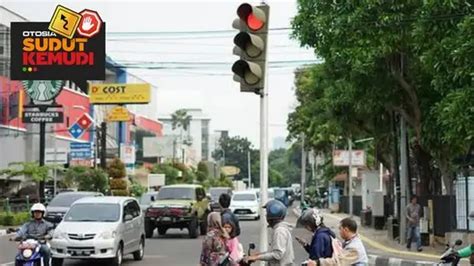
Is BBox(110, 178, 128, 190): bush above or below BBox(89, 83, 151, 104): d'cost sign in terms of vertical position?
below

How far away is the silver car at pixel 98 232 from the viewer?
17938mm

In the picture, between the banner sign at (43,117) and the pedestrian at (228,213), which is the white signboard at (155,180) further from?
the pedestrian at (228,213)

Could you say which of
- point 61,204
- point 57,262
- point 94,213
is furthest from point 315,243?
point 61,204

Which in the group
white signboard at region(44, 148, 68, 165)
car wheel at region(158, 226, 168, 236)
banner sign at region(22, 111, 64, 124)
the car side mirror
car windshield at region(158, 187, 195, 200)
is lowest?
car wheel at region(158, 226, 168, 236)

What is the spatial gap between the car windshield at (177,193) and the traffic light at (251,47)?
791 inches

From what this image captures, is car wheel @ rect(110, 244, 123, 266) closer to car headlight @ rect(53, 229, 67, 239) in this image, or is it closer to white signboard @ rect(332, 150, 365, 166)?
car headlight @ rect(53, 229, 67, 239)

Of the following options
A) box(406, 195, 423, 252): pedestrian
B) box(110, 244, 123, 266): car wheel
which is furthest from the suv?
box(110, 244, 123, 266): car wheel

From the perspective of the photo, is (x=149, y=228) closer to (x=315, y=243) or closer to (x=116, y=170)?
(x=315, y=243)

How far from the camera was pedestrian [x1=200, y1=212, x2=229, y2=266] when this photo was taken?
10359 millimetres

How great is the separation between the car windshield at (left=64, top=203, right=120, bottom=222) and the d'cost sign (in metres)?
53.5

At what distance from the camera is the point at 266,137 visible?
11531 mm

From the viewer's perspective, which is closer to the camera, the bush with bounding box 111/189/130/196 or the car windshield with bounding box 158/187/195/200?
the car windshield with bounding box 158/187/195/200

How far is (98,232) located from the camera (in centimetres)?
1817

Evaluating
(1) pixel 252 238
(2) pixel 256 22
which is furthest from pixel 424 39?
(1) pixel 252 238
